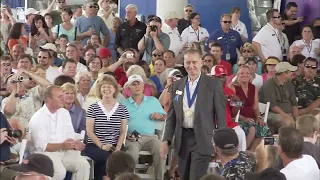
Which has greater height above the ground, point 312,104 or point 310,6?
point 310,6

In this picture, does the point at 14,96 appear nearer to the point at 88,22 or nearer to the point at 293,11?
the point at 88,22

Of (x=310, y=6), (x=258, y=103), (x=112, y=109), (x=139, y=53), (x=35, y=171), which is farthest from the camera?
(x=310, y=6)

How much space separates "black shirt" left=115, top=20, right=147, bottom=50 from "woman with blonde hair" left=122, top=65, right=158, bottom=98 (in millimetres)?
2331

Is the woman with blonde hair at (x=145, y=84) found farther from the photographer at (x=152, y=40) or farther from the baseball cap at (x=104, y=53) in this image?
the photographer at (x=152, y=40)

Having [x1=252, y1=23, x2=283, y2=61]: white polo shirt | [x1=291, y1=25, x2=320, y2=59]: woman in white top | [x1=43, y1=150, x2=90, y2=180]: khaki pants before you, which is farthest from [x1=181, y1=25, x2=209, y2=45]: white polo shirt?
[x1=43, y1=150, x2=90, y2=180]: khaki pants

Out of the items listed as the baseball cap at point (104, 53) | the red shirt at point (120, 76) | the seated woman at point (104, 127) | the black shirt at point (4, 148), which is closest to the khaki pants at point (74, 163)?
the seated woman at point (104, 127)

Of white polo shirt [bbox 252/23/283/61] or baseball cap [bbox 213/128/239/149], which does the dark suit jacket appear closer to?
baseball cap [bbox 213/128/239/149]

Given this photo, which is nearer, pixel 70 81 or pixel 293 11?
pixel 70 81

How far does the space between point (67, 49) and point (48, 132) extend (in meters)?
3.50

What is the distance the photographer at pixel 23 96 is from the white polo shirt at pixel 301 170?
2.68m

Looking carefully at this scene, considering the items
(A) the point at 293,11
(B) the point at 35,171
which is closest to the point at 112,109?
(B) the point at 35,171

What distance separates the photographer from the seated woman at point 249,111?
9219mm

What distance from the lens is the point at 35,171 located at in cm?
486

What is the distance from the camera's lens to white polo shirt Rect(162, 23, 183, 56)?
12344 millimetres
